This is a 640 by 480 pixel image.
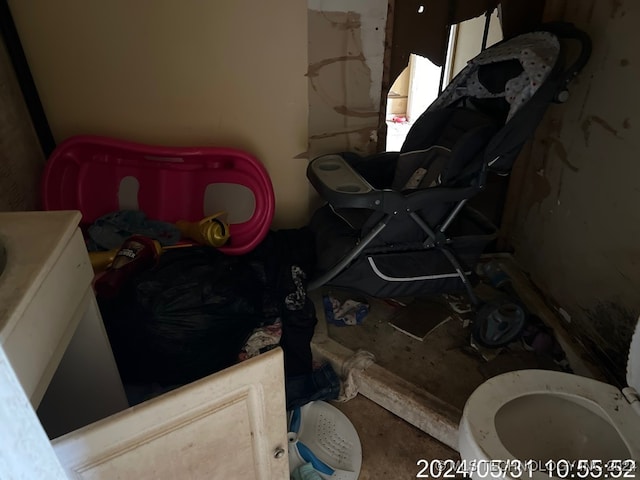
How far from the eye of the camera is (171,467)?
874mm

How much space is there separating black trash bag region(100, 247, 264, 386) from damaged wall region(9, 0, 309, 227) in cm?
66

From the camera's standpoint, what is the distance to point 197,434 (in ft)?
2.86

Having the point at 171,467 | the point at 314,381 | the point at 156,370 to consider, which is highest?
the point at 171,467

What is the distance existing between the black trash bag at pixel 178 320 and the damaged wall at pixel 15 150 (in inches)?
23.3

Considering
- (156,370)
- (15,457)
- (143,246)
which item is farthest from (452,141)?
(15,457)

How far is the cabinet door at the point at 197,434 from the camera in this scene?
75cm

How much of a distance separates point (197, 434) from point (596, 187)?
1.46 metres

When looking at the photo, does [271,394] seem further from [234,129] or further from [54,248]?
[234,129]

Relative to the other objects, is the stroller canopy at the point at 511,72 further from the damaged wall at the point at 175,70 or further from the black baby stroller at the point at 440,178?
the damaged wall at the point at 175,70

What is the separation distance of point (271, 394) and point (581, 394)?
78 centimetres

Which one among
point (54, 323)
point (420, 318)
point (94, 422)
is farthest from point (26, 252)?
point (420, 318)

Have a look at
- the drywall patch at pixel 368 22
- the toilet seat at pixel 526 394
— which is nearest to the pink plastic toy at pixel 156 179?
the drywall patch at pixel 368 22

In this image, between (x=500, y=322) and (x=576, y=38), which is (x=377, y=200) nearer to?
(x=500, y=322)

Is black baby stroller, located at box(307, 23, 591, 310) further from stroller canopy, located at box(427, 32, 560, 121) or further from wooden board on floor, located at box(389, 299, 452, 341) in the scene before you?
wooden board on floor, located at box(389, 299, 452, 341)
